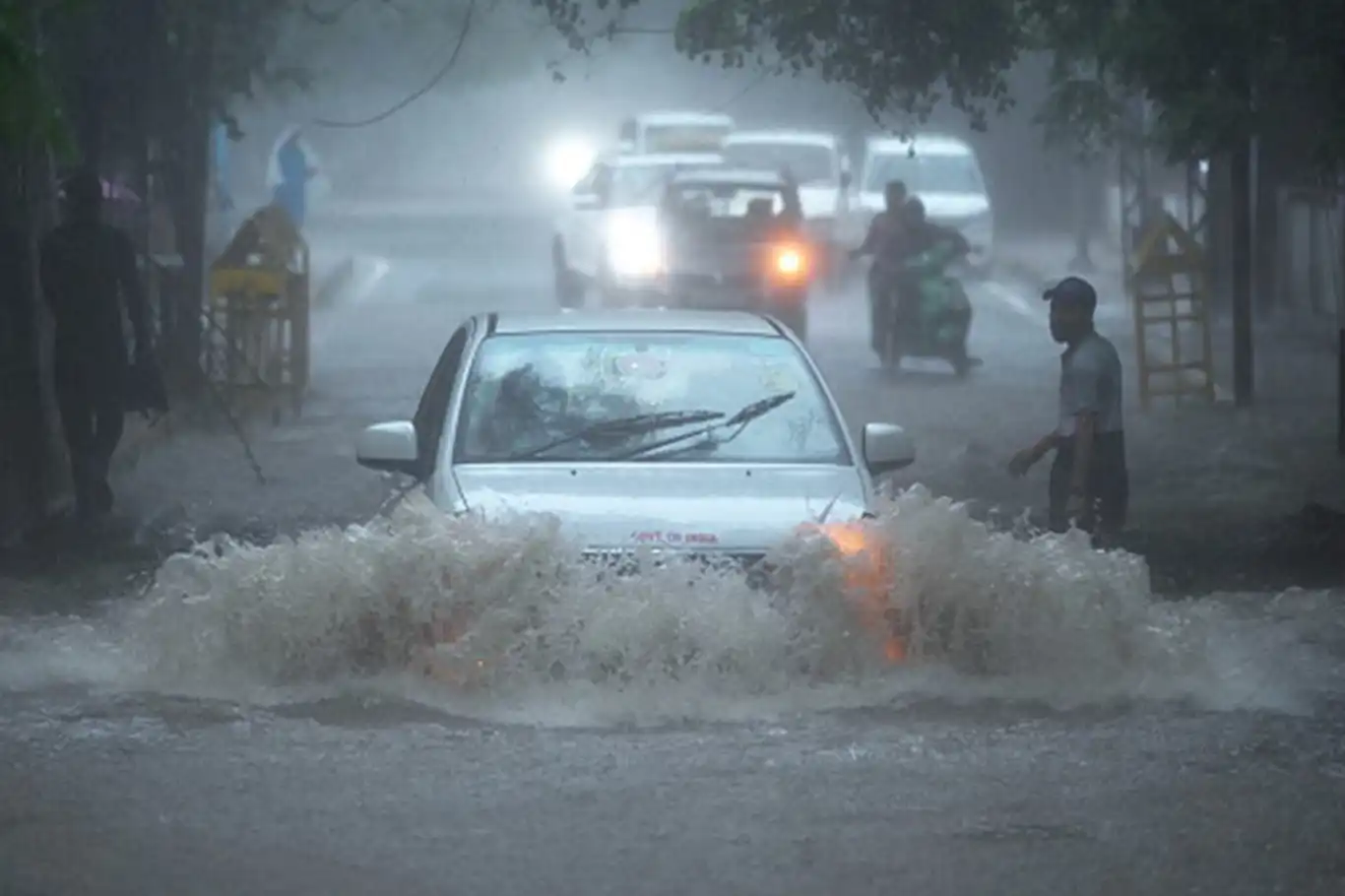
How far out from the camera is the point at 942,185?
38.9 meters

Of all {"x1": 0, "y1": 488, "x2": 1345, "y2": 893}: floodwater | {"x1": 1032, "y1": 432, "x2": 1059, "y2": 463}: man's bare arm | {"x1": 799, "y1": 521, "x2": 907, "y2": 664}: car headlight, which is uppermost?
{"x1": 1032, "y1": 432, "x2": 1059, "y2": 463}: man's bare arm

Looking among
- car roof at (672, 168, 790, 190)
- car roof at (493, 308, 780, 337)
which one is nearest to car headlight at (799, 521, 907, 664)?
car roof at (493, 308, 780, 337)

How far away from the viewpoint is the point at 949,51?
18.0m

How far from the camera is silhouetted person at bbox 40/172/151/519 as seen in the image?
14.0 m

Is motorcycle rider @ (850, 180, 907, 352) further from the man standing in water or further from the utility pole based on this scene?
the man standing in water

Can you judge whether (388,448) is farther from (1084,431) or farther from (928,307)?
(928,307)

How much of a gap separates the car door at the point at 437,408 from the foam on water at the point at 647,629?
23.2 inches

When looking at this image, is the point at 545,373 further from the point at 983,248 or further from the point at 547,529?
the point at 983,248

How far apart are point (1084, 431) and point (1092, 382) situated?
222 millimetres

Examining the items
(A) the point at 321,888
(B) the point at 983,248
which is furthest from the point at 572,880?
(B) the point at 983,248

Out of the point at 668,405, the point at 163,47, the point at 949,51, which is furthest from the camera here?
the point at 163,47

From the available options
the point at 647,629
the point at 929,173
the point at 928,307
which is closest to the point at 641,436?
the point at 647,629

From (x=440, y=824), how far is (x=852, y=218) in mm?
31876

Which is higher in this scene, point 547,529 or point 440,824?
point 547,529
